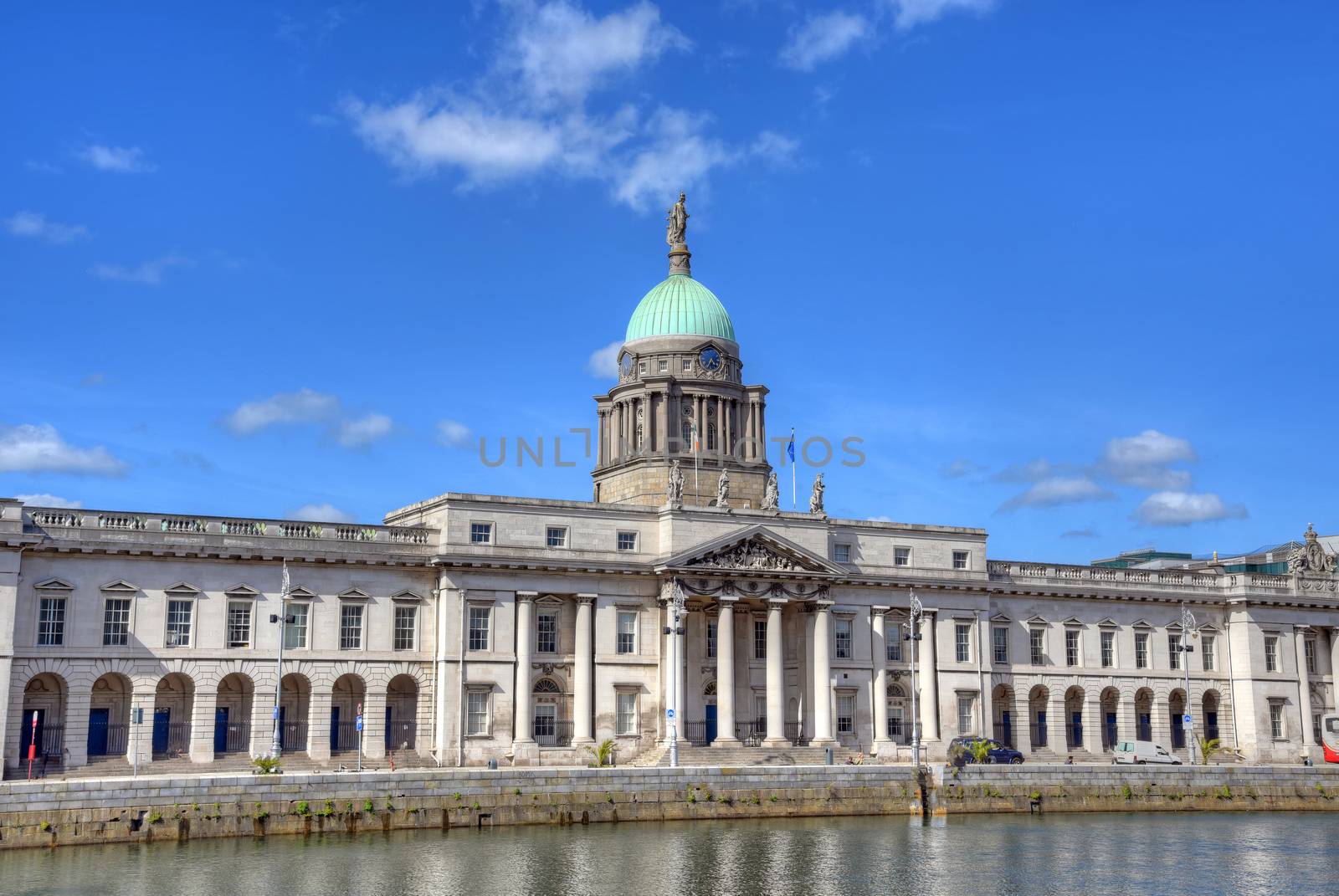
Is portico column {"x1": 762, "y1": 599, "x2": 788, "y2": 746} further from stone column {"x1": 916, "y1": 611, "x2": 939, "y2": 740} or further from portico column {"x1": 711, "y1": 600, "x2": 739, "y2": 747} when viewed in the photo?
stone column {"x1": 916, "y1": 611, "x2": 939, "y2": 740}

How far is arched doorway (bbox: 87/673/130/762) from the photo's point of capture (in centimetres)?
6956

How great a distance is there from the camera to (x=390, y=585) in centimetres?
7550

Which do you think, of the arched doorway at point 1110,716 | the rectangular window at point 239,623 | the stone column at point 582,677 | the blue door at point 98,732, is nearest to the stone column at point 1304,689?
the arched doorway at point 1110,716

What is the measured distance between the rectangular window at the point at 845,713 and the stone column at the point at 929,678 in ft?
13.4

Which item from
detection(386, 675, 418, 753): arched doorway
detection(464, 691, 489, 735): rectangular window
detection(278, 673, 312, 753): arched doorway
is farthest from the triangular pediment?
detection(278, 673, 312, 753): arched doorway

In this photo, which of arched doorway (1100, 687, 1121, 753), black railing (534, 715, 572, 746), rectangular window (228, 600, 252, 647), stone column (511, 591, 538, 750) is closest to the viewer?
rectangular window (228, 600, 252, 647)

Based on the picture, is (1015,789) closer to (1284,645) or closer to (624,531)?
(624,531)

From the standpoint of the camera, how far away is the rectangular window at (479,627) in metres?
75.9

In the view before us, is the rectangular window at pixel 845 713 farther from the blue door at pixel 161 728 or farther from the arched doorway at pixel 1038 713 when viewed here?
the blue door at pixel 161 728

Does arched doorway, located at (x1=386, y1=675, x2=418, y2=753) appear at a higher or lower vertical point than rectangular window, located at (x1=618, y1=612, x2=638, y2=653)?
lower

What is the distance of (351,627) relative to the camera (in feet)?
244

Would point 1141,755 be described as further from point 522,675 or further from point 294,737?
point 294,737

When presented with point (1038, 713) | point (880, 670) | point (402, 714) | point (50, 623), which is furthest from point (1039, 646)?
point (50, 623)

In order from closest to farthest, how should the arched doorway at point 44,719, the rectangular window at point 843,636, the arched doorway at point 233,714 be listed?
the arched doorway at point 44,719 → the arched doorway at point 233,714 → the rectangular window at point 843,636
